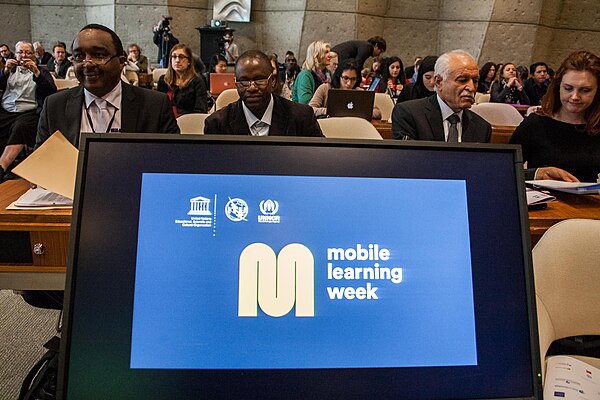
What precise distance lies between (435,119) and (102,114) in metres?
1.55

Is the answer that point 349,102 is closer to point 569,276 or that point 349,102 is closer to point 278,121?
point 278,121

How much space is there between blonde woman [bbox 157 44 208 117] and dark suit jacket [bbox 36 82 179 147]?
2180 mm

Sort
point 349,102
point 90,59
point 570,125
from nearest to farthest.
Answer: point 90,59 → point 570,125 → point 349,102

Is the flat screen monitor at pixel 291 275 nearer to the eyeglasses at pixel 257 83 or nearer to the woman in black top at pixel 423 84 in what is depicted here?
the eyeglasses at pixel 257 83

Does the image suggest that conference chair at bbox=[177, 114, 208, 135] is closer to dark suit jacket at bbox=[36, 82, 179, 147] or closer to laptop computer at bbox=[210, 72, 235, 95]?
dark suit jacket at bbox=[36, 82, 179, 147]

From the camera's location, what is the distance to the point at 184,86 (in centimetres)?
459

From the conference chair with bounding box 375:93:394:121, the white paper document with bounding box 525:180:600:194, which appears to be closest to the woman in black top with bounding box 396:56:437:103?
the conference chair with bounding box 375:93:394:121

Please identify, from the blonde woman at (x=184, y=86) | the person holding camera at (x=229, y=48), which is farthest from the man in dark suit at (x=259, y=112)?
the person holding camera at (x=229, y=48)

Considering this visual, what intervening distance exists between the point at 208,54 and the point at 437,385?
1182cm

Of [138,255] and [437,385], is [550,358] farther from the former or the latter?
[138,255]

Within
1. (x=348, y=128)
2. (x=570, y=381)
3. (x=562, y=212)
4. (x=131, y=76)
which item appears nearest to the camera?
(x=570, y=381)

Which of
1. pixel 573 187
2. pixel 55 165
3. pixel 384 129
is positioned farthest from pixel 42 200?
pixel 384 129

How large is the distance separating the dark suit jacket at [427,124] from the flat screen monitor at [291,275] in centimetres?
200

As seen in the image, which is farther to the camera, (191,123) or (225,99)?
(225,99)
